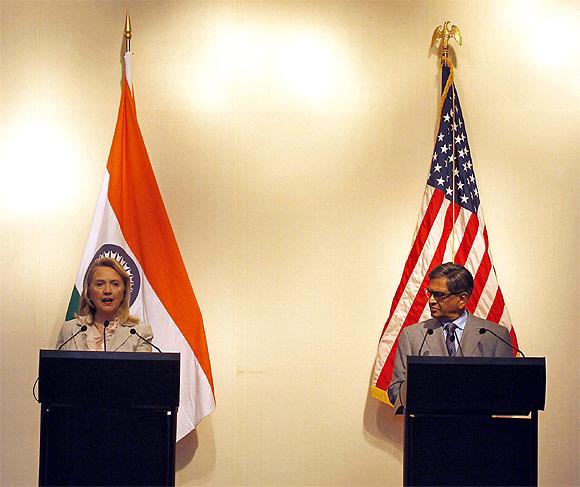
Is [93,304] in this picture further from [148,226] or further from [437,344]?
[437,344]

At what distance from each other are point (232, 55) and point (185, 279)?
141cm

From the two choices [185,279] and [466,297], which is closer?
[466,297]

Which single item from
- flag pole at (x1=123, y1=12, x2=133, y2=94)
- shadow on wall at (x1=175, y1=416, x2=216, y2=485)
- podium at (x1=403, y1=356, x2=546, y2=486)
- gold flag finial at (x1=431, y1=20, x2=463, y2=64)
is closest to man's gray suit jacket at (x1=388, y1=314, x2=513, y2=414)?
podium at (x1=403, y1=356, x2=546, y2=486)

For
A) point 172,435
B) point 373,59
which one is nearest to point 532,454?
point 172,435

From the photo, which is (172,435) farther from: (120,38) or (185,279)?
(120,38)

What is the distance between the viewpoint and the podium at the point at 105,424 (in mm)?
3713

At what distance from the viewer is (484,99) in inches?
218

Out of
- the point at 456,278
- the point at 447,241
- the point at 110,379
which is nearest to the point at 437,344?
the point at 456,278

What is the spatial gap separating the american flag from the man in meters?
0.62

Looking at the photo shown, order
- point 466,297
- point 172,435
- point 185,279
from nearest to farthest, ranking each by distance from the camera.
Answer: point 172,435 < point 466,297 < point 185,279

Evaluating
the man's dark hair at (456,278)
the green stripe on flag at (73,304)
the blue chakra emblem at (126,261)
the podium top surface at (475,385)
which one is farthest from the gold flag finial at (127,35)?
the podium top surface at (475,385)

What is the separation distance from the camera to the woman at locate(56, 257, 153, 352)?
14.6 ft

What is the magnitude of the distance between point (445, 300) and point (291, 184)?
1.38 m

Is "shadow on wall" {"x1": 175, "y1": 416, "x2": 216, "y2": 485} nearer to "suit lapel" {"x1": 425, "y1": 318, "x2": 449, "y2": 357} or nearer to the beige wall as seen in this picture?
the beige wall
